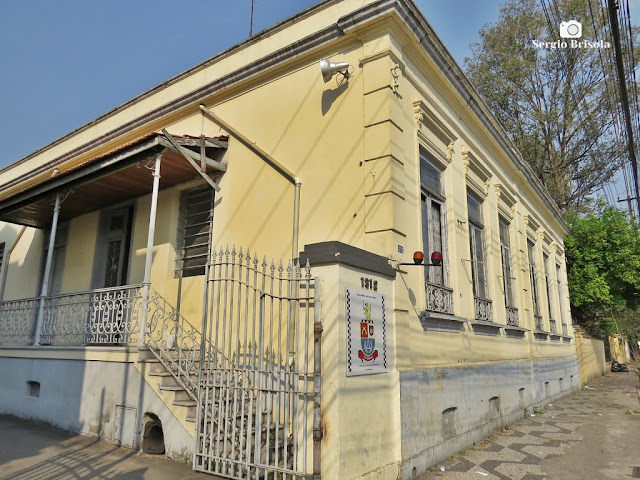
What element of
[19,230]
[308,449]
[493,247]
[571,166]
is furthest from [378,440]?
[571,166]

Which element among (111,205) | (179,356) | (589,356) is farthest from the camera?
(589,356)

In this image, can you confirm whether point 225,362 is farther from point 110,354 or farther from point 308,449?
point 110,354

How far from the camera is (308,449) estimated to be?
4.34 meters

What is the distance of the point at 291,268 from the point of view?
4.84 meters

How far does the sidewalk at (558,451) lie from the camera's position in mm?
5824

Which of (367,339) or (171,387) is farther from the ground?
(367,339)

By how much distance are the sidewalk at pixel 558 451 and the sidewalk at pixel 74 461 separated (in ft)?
10.4

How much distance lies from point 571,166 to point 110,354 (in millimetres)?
22952

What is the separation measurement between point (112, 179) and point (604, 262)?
1845cm

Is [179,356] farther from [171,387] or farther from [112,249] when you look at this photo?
[112,249]

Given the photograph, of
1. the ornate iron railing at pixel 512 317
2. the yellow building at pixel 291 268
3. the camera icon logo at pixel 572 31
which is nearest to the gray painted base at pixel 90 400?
the yellow building at pixel 291 268

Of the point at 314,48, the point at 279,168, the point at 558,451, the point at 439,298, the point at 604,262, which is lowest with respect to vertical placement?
the point at 558,451

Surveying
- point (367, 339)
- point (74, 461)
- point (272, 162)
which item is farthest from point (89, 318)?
point (367, 339)

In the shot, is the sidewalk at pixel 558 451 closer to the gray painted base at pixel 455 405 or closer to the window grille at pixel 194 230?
the gray painted base at pixel 455 405
